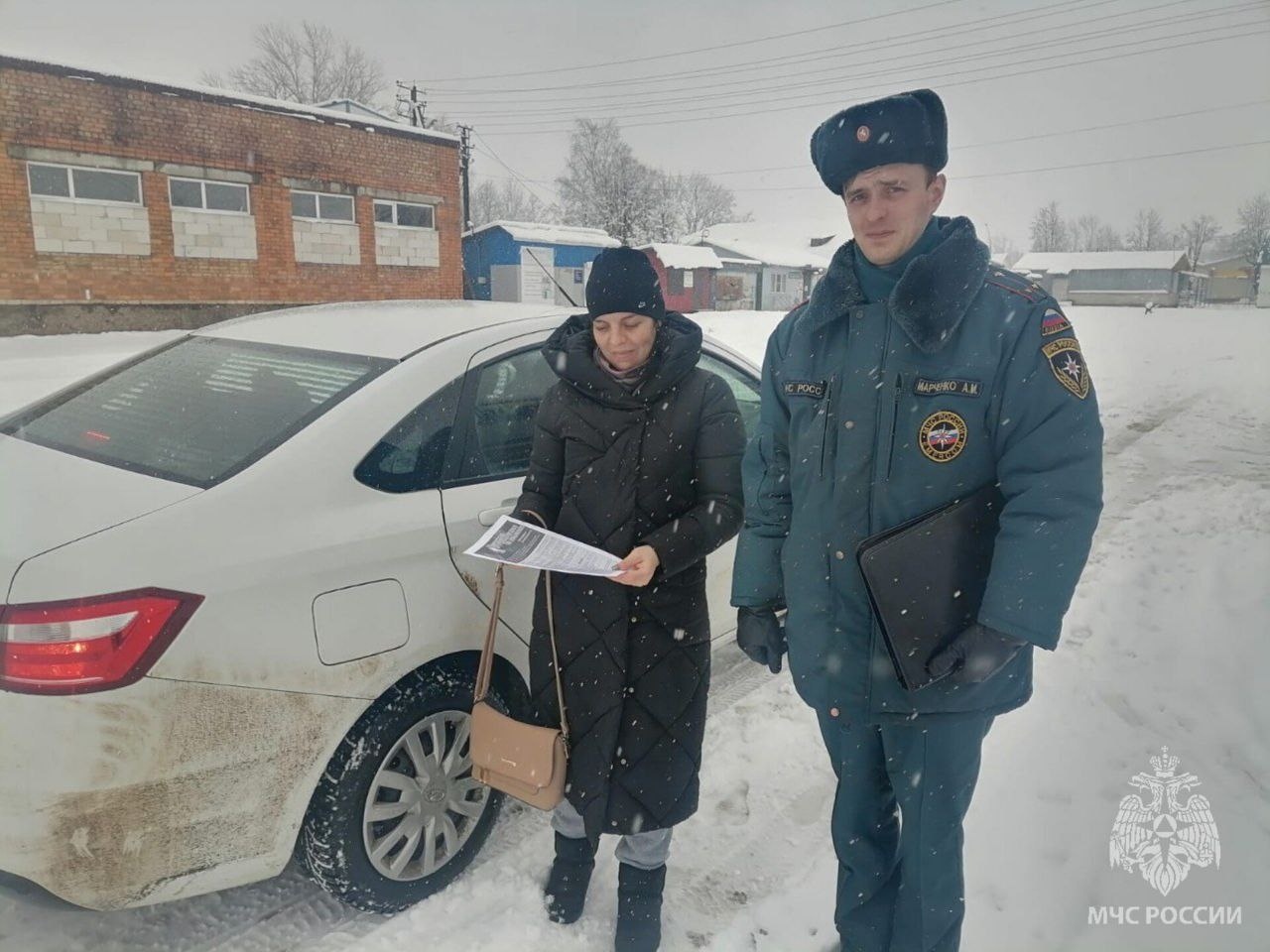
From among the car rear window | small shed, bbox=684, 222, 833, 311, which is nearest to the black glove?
the car rear window

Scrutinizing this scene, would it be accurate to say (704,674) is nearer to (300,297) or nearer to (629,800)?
(629,800)

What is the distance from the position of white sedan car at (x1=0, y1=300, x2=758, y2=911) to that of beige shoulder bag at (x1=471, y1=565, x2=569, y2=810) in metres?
0.19

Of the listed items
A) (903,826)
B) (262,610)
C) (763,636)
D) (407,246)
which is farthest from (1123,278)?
(262,610)

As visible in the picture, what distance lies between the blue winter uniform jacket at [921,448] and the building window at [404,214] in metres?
20.5

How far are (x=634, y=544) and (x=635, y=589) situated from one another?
119mm

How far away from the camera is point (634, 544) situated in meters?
2.12

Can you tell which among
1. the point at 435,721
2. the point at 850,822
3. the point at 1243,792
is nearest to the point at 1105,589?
the point at 1243,792

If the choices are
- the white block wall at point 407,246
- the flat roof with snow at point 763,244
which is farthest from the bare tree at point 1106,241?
the white block wall at point 407,246

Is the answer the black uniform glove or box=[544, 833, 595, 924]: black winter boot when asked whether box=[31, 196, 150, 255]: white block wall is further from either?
the black uniform glove

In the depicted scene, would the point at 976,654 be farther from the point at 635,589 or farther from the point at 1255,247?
the point at 1255,247

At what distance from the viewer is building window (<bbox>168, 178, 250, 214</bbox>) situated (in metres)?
17.1

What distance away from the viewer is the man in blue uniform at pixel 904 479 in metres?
1.59

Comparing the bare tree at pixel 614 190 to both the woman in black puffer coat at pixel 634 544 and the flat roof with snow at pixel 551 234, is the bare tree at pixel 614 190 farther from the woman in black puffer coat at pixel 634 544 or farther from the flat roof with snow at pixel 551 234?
the woman in black puffer coat at pixel 634 544

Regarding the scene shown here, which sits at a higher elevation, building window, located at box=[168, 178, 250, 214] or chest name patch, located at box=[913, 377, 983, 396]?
building window, located at box=[168, 178, 250, 214]
